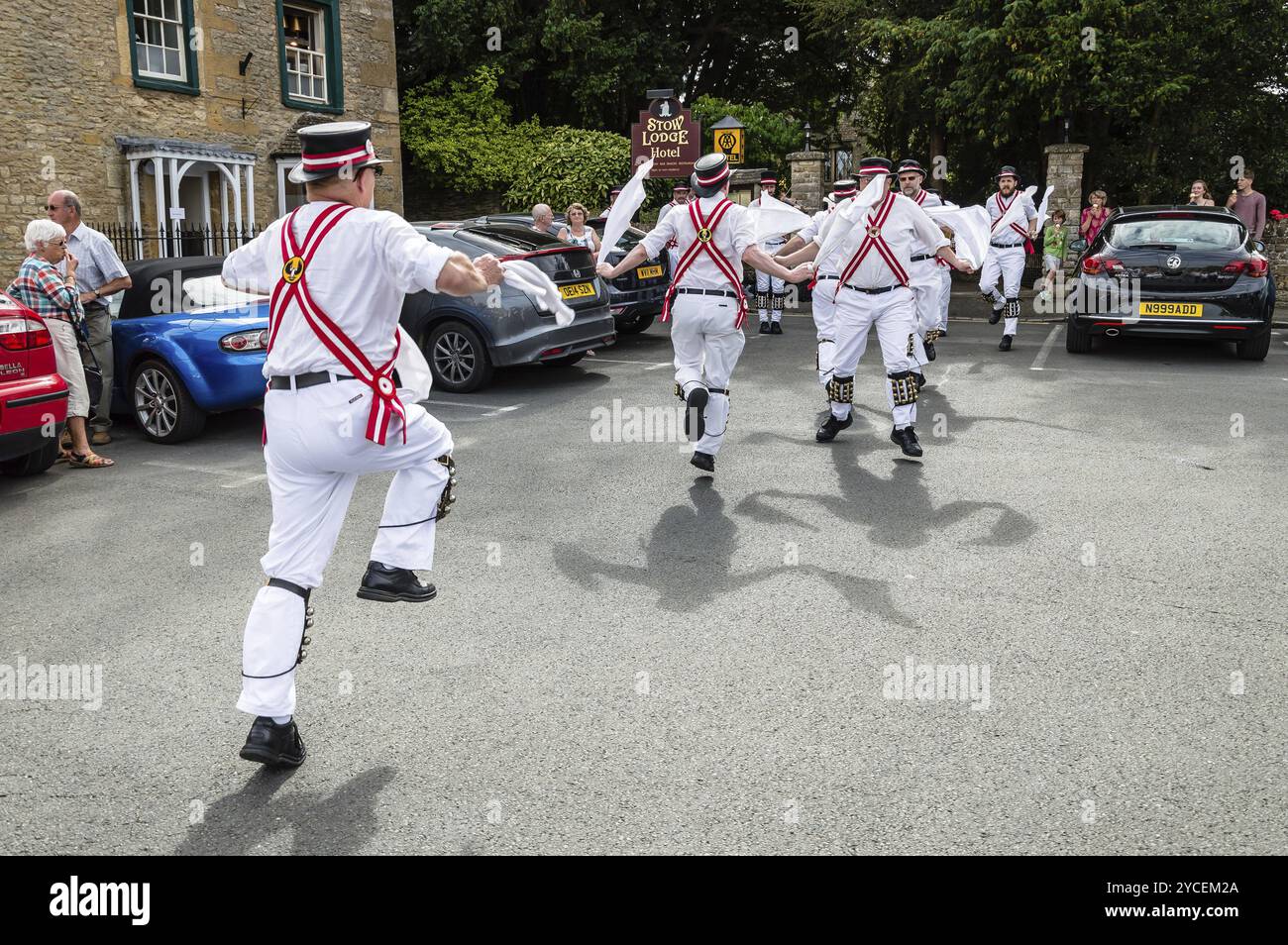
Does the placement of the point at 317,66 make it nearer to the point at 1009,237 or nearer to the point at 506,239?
the point at 506,239

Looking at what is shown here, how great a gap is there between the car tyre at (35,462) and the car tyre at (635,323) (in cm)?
766

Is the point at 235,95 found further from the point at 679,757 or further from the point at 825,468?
the point at 679,757

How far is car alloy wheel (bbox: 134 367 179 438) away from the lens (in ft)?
30.7

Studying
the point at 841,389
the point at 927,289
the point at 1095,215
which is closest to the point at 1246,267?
the point at 927,289

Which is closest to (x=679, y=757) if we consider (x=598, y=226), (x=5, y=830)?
(x=5, y=830)

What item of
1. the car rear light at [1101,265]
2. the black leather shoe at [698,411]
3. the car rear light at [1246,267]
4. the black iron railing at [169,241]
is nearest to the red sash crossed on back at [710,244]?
the black leather shoe at [698,411]

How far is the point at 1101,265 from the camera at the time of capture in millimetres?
13281

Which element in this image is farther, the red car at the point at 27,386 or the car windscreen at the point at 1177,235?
the car windscreen at the point at 1177,235

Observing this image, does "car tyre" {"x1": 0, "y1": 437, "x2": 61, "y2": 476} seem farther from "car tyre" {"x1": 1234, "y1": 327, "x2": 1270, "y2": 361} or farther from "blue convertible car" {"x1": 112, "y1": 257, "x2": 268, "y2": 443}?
"car tyre" {"x1": 1234, "y1": 327, "x2": 1270, "y2": 361}

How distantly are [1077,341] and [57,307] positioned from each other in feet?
34.7

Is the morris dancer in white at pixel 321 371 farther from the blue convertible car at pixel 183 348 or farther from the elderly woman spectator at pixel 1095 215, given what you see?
the elderly woman spectator at pixel 1095 215

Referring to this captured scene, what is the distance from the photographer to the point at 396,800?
11.7 ft

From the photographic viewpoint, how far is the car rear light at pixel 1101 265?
13.1 meters

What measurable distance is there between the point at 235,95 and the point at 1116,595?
19367mm
